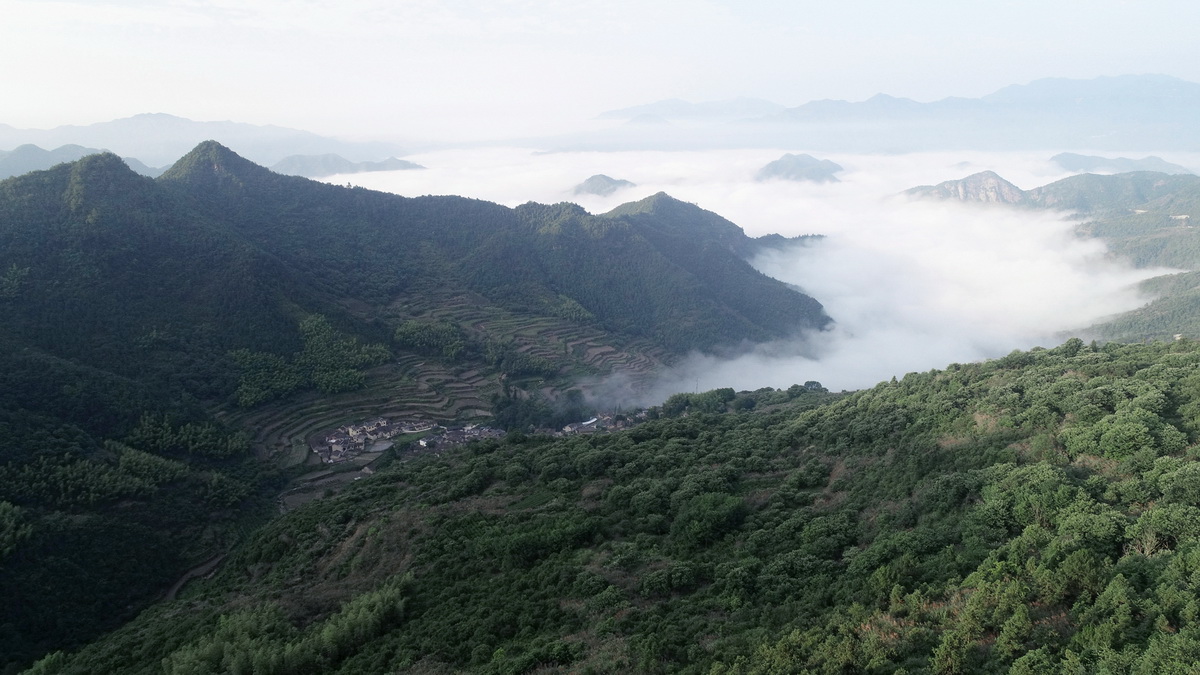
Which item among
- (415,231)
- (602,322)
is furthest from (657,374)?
(415,231)

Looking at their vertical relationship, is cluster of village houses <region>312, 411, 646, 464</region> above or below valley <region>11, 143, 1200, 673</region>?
below

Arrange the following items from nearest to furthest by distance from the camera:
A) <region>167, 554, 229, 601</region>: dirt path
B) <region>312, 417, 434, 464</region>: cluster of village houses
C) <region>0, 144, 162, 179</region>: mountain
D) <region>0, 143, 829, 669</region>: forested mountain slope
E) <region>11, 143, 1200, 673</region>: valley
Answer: <region>11, 143, 1200, 673</region>: valley
<region>167, 554, 229, 601</region>: dirt path
<region>0, 143, 829, 669</region>: forested mountain slope
<region>312, 417, 434, 464</region>: cluster of village houses
<region>0, 144, 162, 179</region>: mountain

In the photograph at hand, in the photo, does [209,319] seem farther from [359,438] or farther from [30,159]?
[30,159]

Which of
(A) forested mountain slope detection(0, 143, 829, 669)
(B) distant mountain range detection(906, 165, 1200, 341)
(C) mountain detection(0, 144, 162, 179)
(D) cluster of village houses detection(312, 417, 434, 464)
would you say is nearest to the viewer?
(A) forested mountain slope detection(0, 143, 829, 669)

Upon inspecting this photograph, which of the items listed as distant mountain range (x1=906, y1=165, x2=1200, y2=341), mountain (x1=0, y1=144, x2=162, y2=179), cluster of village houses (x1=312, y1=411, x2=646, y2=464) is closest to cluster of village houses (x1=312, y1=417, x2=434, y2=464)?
cluster of village houses (x1=312, y1=411, x2=646, y2=464)

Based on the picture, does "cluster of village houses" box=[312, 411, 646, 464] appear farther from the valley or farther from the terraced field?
the terraced field

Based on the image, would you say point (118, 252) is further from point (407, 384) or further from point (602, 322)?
point (602, 322)

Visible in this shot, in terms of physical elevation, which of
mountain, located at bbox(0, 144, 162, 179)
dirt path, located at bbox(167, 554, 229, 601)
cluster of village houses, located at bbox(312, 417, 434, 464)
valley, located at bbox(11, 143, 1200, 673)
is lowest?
dirt path, located at bbox(167, 554, 229, 601)

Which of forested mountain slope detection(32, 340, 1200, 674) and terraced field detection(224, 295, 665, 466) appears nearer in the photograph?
forested mountain slope detection(32, 340, 1200, 674)

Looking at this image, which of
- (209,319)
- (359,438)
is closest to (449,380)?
(359,438)
